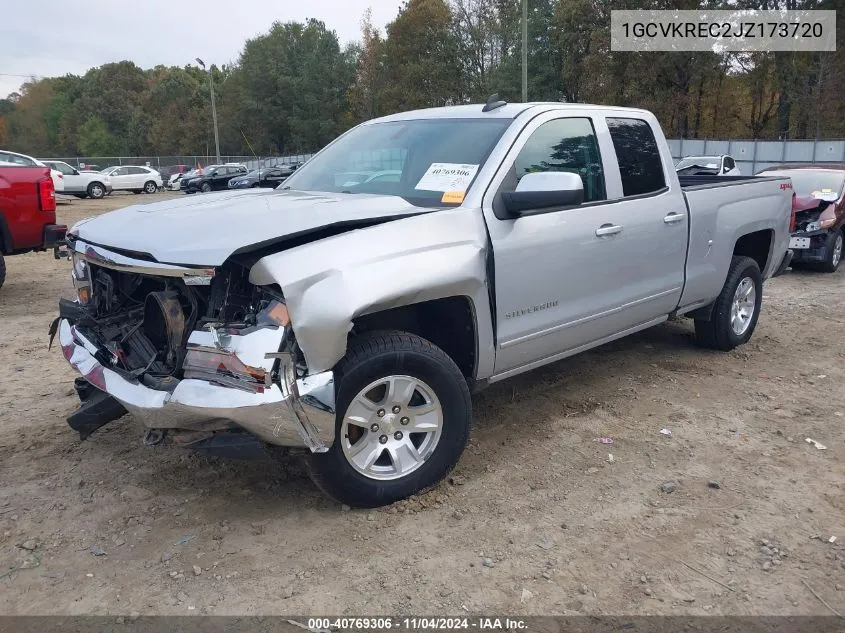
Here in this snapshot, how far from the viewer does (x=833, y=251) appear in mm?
9898

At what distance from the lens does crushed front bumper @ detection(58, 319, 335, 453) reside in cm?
283

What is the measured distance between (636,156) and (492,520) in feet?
8.92

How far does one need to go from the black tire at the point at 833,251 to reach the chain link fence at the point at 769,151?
17.1m

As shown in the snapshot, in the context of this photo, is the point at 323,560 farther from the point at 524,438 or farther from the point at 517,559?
the point at 524,438

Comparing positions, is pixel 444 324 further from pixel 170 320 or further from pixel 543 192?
pixel 170 320

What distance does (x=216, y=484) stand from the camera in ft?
11.9

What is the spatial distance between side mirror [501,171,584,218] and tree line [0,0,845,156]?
3651 cm

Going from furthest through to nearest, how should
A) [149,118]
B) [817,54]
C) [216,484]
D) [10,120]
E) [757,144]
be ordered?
[10,120]
[149,118]
[817,54]
[757,144]
[216,484]

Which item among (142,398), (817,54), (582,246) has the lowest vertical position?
(142,398)

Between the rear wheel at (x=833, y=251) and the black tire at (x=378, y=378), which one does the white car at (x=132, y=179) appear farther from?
the black tire at (x=378, y=378)

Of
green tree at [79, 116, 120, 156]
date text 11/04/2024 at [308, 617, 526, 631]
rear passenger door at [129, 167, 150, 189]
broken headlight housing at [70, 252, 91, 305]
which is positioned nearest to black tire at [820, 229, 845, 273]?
date text 11/04/2024 at [308, 617, 526, 631]

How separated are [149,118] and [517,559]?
88461 millimetres

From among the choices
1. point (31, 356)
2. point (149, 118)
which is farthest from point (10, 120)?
point (31, 356)

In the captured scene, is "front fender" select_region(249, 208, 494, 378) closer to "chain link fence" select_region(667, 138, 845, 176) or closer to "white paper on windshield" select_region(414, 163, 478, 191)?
"white paper on windshield" select_region(414, 163, 478, 191)
